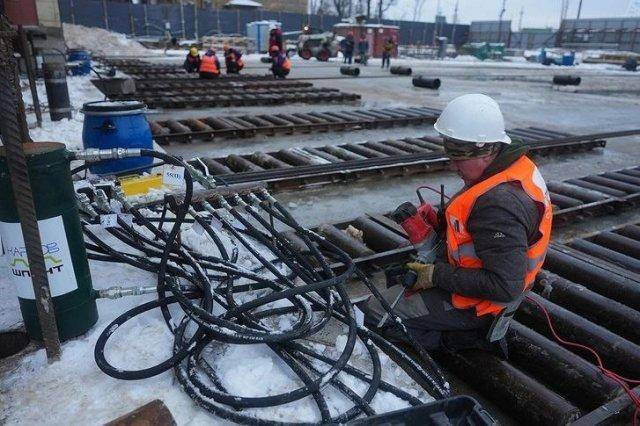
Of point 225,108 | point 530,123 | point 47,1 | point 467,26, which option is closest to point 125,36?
point 47,1

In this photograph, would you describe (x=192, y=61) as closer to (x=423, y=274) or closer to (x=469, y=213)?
(x=423, y=274)

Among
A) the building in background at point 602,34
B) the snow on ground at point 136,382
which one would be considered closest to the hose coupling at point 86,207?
the snow on ground at point 136,382

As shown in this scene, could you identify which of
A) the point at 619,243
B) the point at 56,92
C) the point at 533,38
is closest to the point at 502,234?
the point at 619,243

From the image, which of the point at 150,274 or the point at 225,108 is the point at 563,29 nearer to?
the point at 225,108

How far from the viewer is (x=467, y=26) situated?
55438 millimetres

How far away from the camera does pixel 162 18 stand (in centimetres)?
3866

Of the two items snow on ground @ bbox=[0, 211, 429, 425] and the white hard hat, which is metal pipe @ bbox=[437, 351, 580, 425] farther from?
the white hard hat

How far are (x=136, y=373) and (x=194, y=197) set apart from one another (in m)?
1.43

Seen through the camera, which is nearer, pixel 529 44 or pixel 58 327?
pixel 58 327

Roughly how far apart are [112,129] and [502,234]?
13.7 ft

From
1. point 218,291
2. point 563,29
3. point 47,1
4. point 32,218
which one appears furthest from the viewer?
point 563,29

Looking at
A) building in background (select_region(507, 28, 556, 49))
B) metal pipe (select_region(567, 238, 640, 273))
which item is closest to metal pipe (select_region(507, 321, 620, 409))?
metal pipe (select_region(567, 238, 640, 273))

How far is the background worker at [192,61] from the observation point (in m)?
17.7

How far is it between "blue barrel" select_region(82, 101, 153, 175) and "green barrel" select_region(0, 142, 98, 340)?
272 cm
